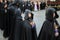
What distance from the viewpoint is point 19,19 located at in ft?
25.1

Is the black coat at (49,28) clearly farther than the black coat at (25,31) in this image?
No

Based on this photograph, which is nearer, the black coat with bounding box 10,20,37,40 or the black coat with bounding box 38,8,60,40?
the black coat with bounding box 38,8,60,40

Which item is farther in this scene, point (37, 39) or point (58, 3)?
point (58, 3)

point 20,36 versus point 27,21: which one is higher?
point 27,21

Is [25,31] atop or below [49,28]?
below

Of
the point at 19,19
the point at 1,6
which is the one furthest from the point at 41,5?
the point at 19,19

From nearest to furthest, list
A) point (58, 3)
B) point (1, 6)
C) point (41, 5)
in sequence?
point (1, 6), point (41, 5), point (58, 3)

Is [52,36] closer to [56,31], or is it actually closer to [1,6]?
[56,31]

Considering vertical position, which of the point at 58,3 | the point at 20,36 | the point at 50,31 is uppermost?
the point at 50,31

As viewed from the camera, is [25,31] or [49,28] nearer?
[49,28]

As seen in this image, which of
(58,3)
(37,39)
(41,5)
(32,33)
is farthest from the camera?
(58,3)

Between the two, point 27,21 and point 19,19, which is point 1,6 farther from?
point 27,21

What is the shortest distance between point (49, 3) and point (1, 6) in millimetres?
19932

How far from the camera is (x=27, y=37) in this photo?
6.86 meters
